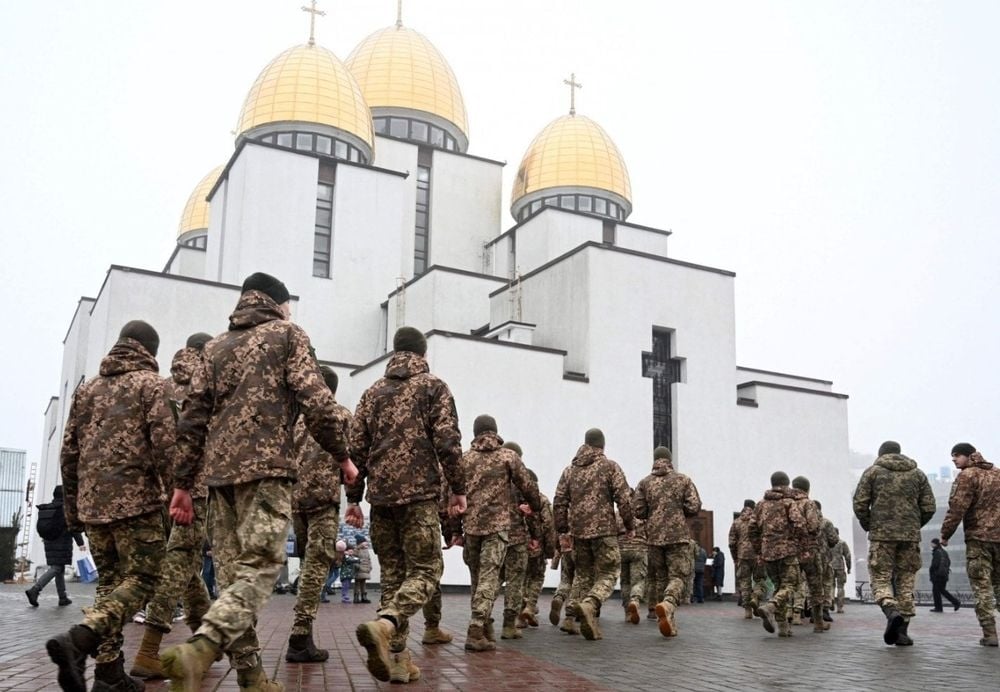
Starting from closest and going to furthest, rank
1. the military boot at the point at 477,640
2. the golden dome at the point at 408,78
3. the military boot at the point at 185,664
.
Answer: the military boot at the point at 185,664
the military boot at the point at 477,640
the golden dome at the point at 408,78

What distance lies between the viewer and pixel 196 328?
2941 cm

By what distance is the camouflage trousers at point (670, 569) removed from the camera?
11.8 metres

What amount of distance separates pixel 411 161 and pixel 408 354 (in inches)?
1381

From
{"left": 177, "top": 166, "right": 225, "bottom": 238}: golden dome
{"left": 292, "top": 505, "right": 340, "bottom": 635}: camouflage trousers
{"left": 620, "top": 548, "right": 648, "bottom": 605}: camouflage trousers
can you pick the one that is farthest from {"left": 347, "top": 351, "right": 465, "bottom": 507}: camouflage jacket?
{"left": 177, "top": 166, "right": 225, "bottom": 238}: golden dome

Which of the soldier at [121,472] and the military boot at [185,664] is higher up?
the soldier at [121,472]

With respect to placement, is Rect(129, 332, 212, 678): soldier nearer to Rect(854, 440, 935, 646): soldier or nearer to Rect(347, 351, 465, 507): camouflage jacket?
Rect(347, 351, 465, 507): camouflage jacket

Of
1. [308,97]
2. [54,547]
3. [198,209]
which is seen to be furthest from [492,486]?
[198,209]

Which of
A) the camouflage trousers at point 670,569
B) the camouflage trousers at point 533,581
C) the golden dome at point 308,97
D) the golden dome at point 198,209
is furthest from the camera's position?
the golden dome at point 198,209

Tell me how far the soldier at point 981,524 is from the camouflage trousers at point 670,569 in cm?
296

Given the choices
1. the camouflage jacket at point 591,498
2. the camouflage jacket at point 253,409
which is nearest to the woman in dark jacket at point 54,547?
the camouflage jacket at point 591,498

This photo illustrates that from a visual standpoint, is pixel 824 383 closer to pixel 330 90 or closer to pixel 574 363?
pixel 574 363

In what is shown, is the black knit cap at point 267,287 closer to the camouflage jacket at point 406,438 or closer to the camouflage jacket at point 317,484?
the camouflage jacket at point 406,438

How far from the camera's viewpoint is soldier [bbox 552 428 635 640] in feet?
35.9

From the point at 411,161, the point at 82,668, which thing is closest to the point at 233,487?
the point at 82,668
